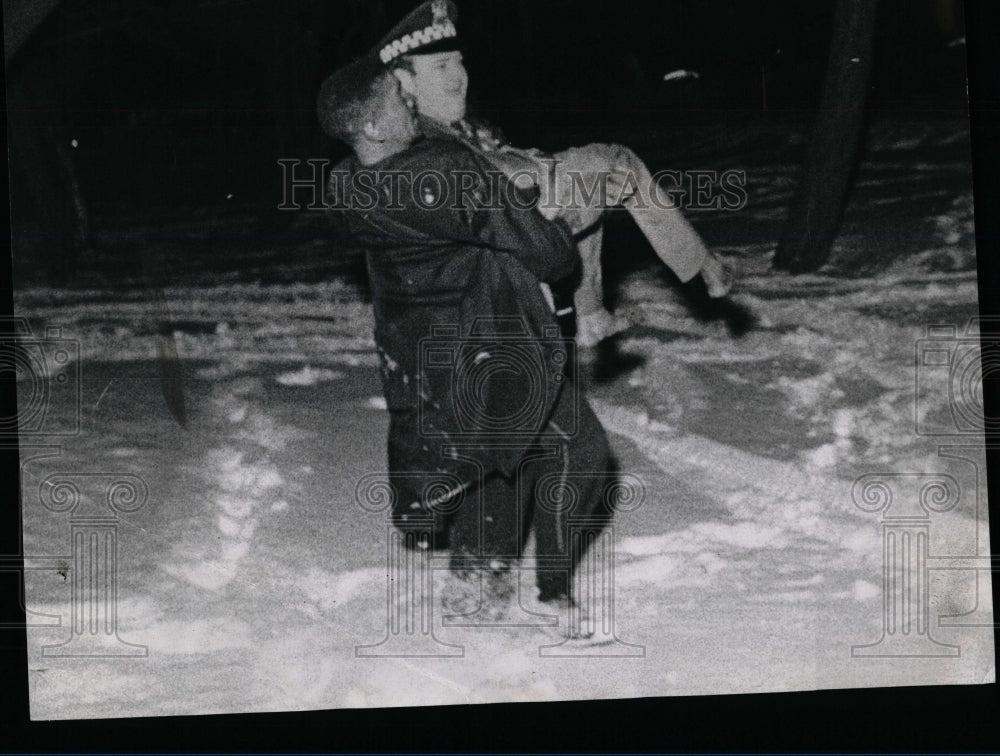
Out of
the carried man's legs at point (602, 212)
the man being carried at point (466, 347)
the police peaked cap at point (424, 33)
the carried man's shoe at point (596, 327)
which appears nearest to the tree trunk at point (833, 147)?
the carried man's legs at point (602, 212)

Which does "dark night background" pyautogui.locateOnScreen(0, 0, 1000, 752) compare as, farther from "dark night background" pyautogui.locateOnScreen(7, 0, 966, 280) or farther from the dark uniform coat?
the dark uniform coat

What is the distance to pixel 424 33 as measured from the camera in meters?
2.82

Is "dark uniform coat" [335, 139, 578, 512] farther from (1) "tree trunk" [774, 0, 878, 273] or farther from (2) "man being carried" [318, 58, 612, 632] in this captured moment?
(1) "tree trunk" [774, 0, 878, 273]

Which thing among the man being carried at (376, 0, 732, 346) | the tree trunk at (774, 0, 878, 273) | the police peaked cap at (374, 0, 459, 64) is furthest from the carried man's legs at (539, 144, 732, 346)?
the police peaked cap at (374, 0, 459, 64)

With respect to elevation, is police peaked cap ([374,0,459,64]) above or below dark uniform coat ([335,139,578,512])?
above

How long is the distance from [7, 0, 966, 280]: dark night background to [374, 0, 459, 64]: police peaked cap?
0.03 m

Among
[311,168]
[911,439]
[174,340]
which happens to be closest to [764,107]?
[911,439]

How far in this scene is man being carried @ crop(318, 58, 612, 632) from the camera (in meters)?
2.82

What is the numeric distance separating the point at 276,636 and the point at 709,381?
1280mm

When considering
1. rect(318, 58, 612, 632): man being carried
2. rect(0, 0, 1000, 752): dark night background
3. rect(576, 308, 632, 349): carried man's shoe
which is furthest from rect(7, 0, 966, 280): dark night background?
rect(576, 308, 632, 349): carried man's shoe

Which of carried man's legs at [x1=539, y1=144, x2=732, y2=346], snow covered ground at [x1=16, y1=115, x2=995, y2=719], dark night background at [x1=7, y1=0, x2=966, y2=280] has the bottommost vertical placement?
snow covered ground at [x1=16, y1=115, x2=995, y2=719]

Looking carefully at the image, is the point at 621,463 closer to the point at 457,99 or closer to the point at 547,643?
the point at 547,643

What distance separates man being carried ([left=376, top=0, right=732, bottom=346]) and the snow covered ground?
65 mm

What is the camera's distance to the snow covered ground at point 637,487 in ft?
9.25
